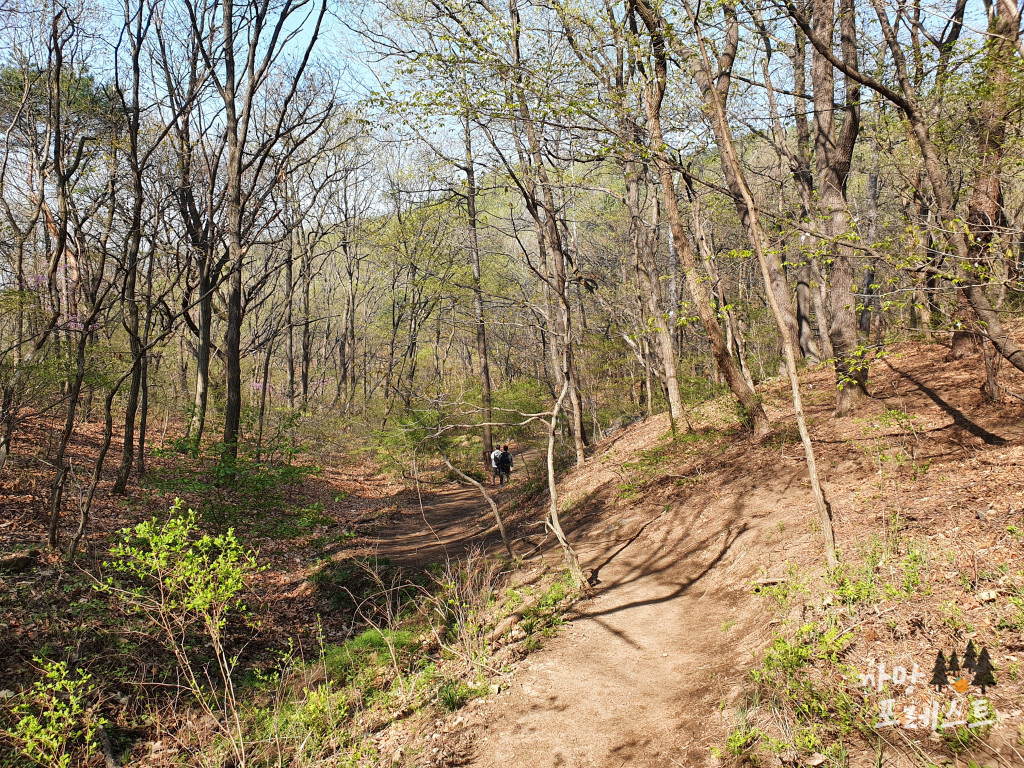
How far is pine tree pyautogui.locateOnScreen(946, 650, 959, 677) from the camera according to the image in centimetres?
335

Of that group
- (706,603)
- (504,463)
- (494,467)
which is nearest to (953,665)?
(706,603)

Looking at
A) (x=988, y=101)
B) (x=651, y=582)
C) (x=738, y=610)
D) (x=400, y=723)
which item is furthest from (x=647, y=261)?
(x=400, y=723)

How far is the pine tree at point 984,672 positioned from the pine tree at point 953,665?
0.09m

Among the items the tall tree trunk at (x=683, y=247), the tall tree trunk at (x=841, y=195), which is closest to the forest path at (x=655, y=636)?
the tall tree trunk at (x=683, y=247)

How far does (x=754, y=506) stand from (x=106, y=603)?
805 cm

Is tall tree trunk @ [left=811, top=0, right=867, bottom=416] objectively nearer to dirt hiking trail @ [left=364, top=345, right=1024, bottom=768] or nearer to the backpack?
dirt hiking trail @ [left=364, top=345, right=1024, bottom=768]

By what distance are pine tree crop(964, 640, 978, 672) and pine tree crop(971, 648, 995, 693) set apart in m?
0.02

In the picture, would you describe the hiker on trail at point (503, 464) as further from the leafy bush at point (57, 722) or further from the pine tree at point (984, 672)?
the pine tree at point (984, 672)

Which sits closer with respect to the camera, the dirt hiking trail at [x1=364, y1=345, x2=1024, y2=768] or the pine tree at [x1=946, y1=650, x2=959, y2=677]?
the pine tree at [x1=946, y1=650, x2=959, y2=677]

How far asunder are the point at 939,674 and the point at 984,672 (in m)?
0.22

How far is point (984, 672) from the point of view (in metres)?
3.28

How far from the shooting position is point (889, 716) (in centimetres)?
320

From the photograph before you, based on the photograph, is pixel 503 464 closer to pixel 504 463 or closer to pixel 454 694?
pixel 504 463

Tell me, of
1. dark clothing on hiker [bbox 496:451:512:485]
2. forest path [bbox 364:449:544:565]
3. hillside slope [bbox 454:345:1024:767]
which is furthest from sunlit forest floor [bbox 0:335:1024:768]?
dark clothing on hiker [bbox 496:451:512:485]
